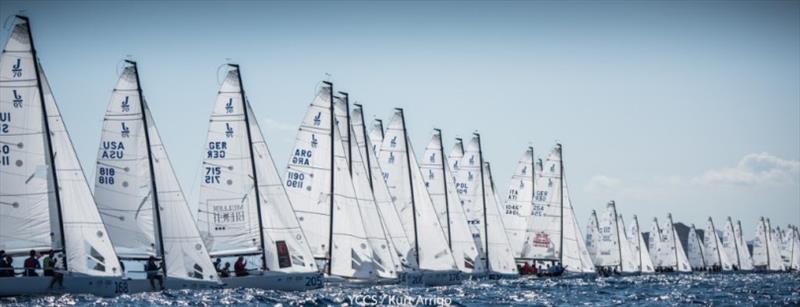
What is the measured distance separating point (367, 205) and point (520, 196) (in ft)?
95.5

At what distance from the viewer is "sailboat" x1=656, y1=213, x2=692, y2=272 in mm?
116375

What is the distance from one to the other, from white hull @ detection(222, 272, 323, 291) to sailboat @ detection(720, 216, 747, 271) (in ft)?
329

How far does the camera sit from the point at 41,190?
35062 millimetres

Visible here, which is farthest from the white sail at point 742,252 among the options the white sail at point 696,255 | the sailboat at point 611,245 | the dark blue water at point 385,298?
the dark blue water at point 385,298

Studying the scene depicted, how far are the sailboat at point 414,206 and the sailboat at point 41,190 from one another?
70.9ft

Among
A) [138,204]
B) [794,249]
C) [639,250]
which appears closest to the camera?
[138,204]

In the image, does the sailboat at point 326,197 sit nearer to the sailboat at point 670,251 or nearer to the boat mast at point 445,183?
the boat mast at point 445,183

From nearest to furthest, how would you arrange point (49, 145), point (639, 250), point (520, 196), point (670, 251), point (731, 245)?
point (49, 145)
point (520, 196)
point (639, 250)
point (670, 251)
point (731, 245)

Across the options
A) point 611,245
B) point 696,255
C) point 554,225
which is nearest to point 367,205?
point 554,225

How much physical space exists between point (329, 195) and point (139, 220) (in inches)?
422

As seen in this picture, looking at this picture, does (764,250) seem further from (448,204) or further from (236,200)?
(236,200)

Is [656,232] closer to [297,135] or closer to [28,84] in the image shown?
[297,135]

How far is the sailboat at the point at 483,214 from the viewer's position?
6600cm

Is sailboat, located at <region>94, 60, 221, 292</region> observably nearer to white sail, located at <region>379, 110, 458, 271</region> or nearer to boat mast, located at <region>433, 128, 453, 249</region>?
white sail, located at <region>379, 110, 458, 271</region>
